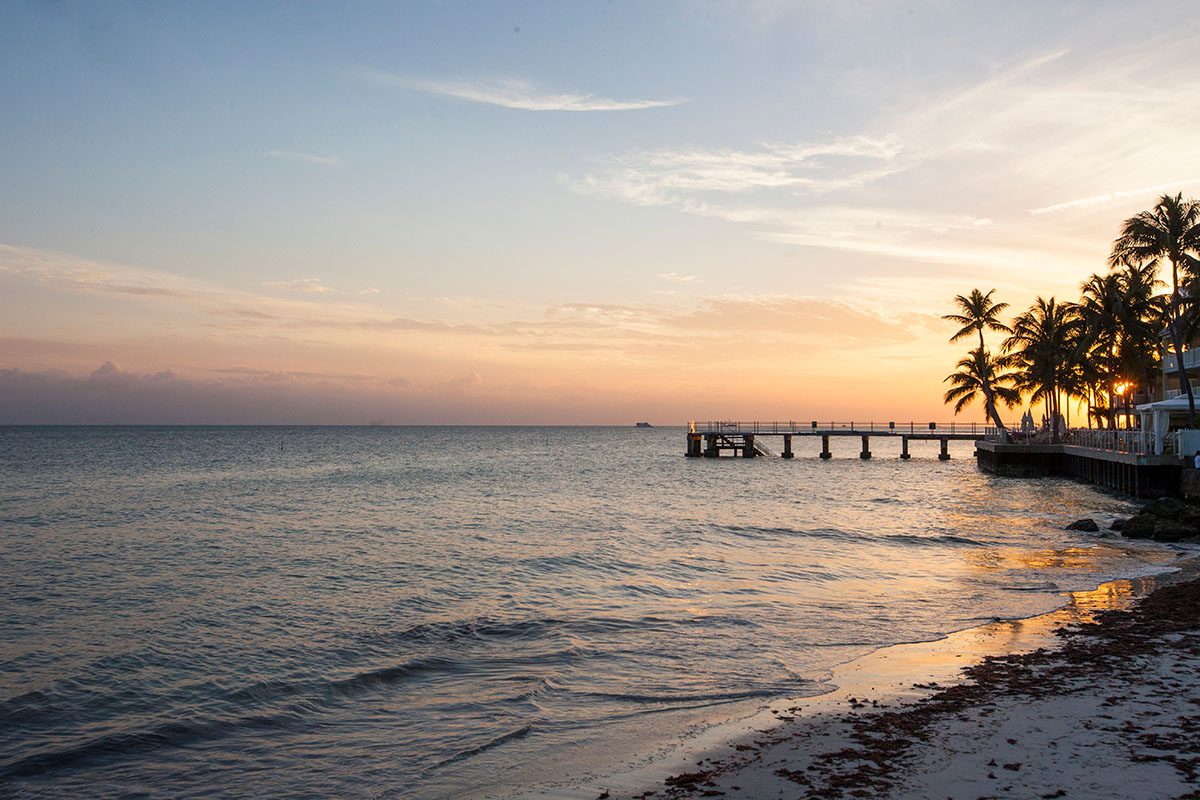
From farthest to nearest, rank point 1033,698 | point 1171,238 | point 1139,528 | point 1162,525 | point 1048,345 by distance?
point 1048,345 < point 1171,238 < point 1139,528 < point 1162,525 < point 1033,698

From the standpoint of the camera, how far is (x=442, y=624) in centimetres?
1386

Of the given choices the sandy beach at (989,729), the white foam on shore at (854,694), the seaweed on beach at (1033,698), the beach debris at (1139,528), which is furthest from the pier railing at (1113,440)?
the sandy beach at (989,729)

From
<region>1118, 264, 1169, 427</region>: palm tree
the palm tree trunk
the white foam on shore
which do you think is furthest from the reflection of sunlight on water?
<region>1118, 264, 1169, 427</region>: palm tree

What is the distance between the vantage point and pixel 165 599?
16062 millimetres

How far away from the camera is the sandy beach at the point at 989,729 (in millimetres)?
6398

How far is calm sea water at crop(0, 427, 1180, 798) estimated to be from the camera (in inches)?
323

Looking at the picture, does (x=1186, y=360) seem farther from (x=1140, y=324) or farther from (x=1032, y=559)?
(x=1032, y=559)

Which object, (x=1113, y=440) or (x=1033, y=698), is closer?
(x=1033, y=698)

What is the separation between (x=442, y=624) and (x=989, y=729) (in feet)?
29.3

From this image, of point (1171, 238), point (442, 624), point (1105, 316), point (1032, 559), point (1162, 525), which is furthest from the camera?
point (1105, 316)

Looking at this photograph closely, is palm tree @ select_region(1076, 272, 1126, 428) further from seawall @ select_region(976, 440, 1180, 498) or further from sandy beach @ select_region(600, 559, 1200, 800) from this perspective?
sandy beach @ select_region(600, 559, 1200, 800)

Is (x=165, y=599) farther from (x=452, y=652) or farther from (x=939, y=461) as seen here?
(x=939, y=461)

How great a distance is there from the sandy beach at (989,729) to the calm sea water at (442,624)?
998 millimetres

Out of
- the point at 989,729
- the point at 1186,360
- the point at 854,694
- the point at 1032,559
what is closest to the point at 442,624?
the point at 854,694
